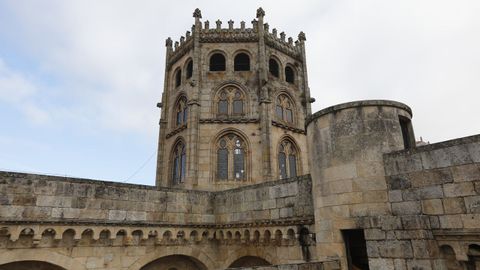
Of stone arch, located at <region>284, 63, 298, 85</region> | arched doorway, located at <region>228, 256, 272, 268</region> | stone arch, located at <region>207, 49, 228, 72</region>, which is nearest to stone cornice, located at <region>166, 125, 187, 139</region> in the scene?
stone arch, located at <region>207, 49, 228, 72</region>

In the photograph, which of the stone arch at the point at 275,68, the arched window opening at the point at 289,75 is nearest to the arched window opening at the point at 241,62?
the stone arch at the point at 275,68

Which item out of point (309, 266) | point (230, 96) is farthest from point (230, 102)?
point (309, 266)

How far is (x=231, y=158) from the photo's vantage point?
749 inches

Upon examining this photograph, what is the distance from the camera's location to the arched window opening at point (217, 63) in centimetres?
2177

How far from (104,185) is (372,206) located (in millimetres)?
7932

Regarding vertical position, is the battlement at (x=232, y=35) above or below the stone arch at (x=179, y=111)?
above

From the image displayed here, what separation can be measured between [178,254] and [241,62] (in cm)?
1452

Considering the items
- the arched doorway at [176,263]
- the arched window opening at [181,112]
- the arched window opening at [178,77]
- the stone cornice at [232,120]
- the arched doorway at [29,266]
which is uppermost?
the arched window opening at [178,77]

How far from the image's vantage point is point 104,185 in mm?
10000

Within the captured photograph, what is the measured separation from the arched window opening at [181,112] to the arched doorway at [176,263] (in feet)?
33.2

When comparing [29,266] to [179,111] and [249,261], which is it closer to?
[249,261]

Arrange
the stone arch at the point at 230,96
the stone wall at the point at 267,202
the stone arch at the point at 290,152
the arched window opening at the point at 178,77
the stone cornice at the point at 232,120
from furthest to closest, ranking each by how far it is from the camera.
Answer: the arched window opening at the point at 178,77
the stone arch at the point at 230,96
the stone arch at the point at 290,152
the stone cornice at the point at 232,120
the stone wall at the point at 267,202

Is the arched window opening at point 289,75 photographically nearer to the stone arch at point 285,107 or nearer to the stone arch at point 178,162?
the stone arch at point 285,107

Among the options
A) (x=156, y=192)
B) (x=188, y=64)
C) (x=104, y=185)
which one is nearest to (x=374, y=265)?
(x=156, y=192)
